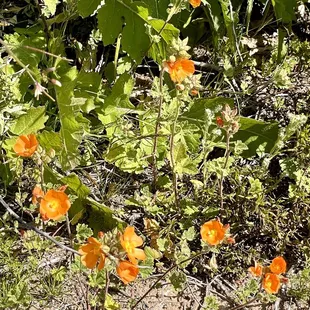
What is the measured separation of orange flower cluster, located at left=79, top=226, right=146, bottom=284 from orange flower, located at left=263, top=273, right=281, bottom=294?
45 cm

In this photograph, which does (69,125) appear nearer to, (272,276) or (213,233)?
(213,233)

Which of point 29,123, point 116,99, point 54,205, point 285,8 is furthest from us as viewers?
point 285,8

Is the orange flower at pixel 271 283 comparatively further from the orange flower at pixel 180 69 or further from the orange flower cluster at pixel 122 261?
the orange flower at pixel 180 69

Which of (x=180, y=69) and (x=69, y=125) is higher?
(x=180, y=69)

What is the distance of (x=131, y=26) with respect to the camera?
246cm

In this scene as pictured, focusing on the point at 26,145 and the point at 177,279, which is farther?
the point at 177,279

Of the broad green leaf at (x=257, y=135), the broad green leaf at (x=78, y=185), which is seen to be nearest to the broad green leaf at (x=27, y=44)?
the broad green leaf at (x=78, y=185)

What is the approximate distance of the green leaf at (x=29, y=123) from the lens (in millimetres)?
2361

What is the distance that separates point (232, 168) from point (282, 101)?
43 cm

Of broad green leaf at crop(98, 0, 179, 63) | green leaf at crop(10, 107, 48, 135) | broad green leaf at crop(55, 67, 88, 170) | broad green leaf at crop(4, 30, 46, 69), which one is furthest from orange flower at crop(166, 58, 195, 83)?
broad green leaf at crop(4, 30, 46, 69)

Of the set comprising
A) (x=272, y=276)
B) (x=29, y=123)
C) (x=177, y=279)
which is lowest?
(x=177, y=279)

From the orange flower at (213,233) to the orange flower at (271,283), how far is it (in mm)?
221

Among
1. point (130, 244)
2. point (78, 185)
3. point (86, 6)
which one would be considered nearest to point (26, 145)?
point (78, 185)

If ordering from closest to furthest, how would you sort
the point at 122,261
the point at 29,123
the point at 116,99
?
the point at 122,261 < the point at 29,123 < the point at 116,99
